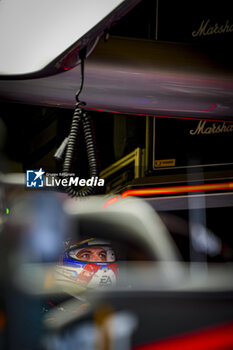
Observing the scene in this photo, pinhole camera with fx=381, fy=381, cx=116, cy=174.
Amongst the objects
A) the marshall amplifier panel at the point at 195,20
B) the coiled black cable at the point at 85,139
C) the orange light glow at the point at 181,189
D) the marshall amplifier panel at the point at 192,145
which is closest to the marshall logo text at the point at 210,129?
the marshall amplifier panel at the point at 192,145

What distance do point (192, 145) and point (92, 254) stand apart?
81cm

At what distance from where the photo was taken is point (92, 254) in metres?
1.45

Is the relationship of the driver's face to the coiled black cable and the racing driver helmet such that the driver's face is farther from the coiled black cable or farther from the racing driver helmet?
the coiled black cable

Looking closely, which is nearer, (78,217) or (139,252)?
(78,217)

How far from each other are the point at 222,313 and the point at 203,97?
2.56 ft

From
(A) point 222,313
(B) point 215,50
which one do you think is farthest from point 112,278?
(B) point 215,50

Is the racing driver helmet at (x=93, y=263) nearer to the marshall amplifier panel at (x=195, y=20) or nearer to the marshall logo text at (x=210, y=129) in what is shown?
the marshall logo text at (x=210, y=129)

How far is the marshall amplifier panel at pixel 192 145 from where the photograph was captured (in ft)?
5.69

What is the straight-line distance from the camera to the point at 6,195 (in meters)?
1.02

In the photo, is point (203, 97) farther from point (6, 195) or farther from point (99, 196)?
point (6, 195)

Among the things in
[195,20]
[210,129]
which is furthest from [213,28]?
[210,129]

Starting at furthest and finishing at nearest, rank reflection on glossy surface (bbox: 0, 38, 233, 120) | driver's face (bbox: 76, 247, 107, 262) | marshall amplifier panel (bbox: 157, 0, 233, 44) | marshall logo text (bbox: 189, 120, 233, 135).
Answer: marshall logo text (bbox: 189, 120, 233, 135) → marshall amplifier panel (bbox: 157, 0, 233, 44) → driver's face (bbox: 76, 247, 107, 262) → reflection on glossy surface (bbox: 0, 38, 233, 120)

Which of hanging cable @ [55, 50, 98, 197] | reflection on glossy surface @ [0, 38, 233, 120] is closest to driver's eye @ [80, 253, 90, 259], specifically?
hanging cable @ [55, 50, 98, 197]

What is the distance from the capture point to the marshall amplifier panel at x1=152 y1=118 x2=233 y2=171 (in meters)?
1.73
